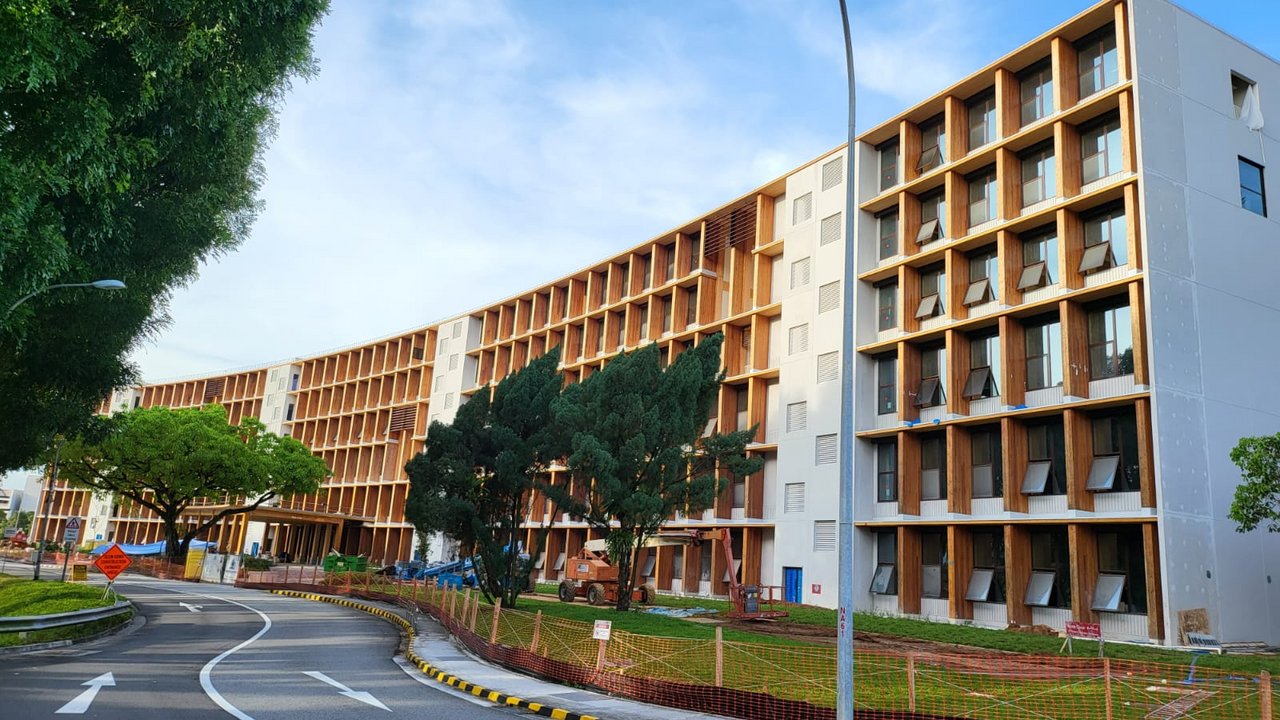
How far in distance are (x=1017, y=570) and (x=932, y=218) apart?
14.6 m

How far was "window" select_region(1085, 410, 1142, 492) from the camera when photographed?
87.4ft

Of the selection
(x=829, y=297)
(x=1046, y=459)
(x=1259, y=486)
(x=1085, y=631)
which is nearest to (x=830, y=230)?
(x=829, y=297)

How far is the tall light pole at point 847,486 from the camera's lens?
1022 cm

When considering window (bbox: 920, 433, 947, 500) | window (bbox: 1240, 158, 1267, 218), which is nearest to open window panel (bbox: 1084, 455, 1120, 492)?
window (bbox: 920, 433, 947, 500)

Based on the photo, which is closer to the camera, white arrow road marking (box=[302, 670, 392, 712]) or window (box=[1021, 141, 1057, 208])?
white arrow road marking (box=[302, 670, 392, 712])

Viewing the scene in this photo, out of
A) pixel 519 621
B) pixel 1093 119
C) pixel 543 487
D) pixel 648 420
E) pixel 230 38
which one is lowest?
pixel 519 621

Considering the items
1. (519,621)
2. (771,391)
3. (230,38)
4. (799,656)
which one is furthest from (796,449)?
(230,38)

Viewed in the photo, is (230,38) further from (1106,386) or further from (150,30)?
(1106,386)

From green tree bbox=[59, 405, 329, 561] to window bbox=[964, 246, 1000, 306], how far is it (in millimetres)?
46628

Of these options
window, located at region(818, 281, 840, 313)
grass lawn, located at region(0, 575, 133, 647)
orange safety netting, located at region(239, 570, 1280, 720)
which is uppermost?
window, located at region(818, 281, 840, 313)

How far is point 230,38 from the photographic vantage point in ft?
47.8

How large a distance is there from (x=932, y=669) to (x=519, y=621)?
489 inches

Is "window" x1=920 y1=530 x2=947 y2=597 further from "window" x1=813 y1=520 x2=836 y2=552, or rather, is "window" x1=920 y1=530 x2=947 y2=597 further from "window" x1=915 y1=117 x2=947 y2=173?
"window" x1=915 y1=117 x2=947 y2=173

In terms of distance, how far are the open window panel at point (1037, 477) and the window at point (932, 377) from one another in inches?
172
